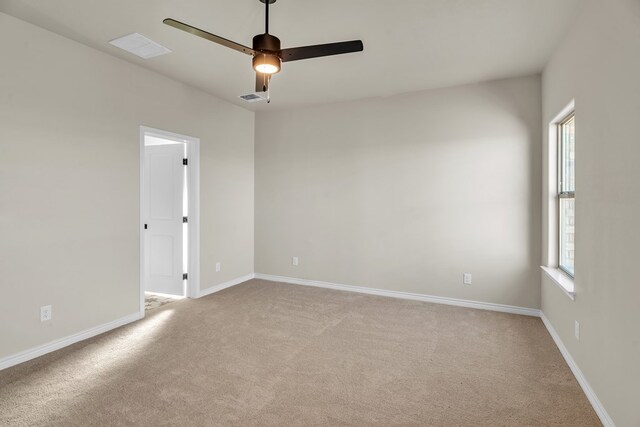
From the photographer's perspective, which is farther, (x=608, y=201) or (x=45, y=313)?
(x=45, y=313)

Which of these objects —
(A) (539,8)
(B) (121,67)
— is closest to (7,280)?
A: (B) (121,67)

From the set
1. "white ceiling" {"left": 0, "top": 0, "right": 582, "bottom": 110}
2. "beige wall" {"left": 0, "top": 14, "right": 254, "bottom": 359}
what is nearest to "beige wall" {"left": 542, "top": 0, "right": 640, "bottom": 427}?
"white ceiling" {"left": 0, "top": 0, "right": 582, "bottom": 110}

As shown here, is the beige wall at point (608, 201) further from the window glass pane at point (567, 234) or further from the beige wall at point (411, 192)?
the beige wall at point (411, 192)

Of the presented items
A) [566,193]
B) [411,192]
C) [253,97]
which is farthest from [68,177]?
[566,193]

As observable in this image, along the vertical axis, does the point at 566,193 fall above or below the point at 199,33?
below

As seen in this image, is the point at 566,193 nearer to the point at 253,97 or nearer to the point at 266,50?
the point at 266,50

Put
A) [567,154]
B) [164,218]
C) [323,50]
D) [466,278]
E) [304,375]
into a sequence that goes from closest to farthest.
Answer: [323,50]
[304,375]
[567,154]
[466,278]
[164,218]

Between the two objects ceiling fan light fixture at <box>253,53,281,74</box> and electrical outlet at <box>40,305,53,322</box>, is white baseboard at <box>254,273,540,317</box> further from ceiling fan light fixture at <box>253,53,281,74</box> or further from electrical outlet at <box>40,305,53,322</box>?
ceiling fan light fixture at <box>253,53,281,74</box>

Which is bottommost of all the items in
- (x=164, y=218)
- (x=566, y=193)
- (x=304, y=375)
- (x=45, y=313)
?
(x=304, y=375)

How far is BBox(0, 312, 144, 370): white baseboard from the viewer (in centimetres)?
264

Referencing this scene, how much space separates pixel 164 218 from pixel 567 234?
15.1 feet

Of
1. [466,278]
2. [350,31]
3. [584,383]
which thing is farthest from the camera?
[466,278]

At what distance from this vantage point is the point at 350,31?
2822 millimetres

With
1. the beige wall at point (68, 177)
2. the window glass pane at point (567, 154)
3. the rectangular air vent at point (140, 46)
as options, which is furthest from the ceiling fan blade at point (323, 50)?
the window glass pane at point (567, 154)
